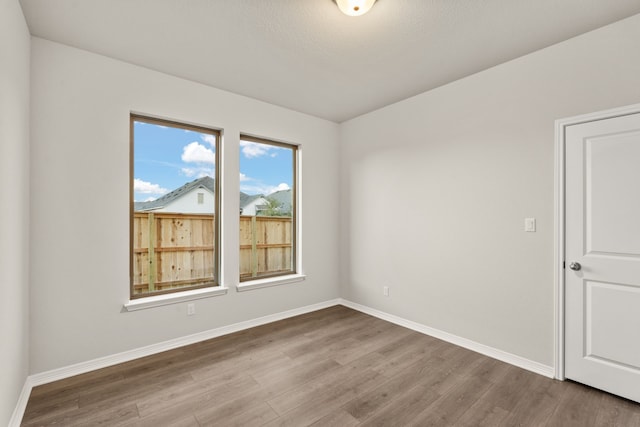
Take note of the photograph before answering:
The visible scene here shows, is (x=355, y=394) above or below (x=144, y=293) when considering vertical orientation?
below

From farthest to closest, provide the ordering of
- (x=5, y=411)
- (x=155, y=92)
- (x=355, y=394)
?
(x=155, y=92)
(x=355, y=394)
(x=5, y=411)

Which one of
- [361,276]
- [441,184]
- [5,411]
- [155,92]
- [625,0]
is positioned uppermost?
[625,0]

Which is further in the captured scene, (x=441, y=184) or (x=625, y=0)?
(x=441, y=184)

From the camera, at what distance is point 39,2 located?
200cm

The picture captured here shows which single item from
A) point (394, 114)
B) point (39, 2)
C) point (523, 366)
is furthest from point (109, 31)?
point (523, 366)

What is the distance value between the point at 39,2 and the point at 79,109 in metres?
0.76

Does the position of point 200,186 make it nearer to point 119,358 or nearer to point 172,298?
point 172,298

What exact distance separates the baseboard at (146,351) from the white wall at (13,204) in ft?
0.64

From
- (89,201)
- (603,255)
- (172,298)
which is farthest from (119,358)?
(603,255)

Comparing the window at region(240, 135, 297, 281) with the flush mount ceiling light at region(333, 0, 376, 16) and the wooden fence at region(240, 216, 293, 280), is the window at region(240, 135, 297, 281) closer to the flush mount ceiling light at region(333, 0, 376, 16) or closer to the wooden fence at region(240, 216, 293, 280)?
the wooden fence at region(240, 216, 293, 280)

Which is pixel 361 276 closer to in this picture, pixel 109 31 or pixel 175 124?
pixel 175 124

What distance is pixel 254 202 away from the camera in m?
3.83

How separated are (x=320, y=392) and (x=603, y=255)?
2.33m

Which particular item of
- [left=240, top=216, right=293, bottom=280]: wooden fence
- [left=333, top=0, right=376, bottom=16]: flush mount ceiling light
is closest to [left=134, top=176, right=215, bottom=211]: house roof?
[left=240, top=216, right=293, bottom=280]: wooden fence
